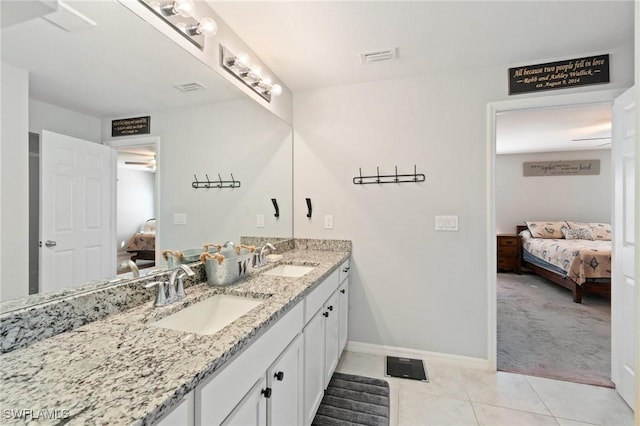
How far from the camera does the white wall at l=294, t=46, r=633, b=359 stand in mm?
2236

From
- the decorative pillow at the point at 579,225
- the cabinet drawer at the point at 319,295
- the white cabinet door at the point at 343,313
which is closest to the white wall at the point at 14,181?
the cabinet drawer at the point at 319,295

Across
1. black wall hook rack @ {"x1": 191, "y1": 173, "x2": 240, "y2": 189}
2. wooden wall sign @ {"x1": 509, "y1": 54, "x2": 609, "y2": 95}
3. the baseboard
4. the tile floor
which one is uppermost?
wooden wall sign @ {"x1": 509, "y1": 54, "x2": 609, "y2": 95}

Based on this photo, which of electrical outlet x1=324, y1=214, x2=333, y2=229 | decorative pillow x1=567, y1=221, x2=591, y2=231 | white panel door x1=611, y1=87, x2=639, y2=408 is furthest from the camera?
decorative pillow x1=567, y1=221, x2=591, y2=231

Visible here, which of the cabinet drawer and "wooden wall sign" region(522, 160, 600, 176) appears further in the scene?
"wooden wall sign" region(522, 160, 600, 176)

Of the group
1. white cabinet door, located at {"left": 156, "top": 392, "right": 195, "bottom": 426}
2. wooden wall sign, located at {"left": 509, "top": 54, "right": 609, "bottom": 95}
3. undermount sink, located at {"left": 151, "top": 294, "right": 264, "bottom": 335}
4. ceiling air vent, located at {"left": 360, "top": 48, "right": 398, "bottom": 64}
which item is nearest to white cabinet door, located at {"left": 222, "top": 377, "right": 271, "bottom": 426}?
white cabinet door, located at {"left": 156, "top": 392, "right": 195, "bottom": 426}

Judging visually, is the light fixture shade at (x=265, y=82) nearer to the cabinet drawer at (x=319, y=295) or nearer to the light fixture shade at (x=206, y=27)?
the light fixture shade at (x=206, y=27)

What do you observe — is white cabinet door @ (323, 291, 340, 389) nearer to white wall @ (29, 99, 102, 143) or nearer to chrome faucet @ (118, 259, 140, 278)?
chrome faucet @ (118, 259, 140, 278)

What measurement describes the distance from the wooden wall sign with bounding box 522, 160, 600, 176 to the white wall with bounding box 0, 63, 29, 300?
7.31m

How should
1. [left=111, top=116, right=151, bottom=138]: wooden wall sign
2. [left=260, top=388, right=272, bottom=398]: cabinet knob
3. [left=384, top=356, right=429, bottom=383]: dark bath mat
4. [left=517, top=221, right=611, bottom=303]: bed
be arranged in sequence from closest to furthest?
1. [left=260, top=388, right=272, bottom=398]: cabinet knob
2. [left=111, top=116, right=151, bottom=138]: wooden wall sign
3. [left=384, top=356, right=429, bottom=383]: dark bath mat
4. [left=517, top=221, right=611, bottom=303]: bed

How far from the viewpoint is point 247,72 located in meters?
1.84

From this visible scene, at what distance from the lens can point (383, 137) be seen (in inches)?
95.6

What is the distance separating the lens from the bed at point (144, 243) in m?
1.21

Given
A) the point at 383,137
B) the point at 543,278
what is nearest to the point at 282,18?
the point at 383,137

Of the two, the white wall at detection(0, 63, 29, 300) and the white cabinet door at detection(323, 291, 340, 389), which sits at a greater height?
the white wall at detection(0, 63, 29, 300)
